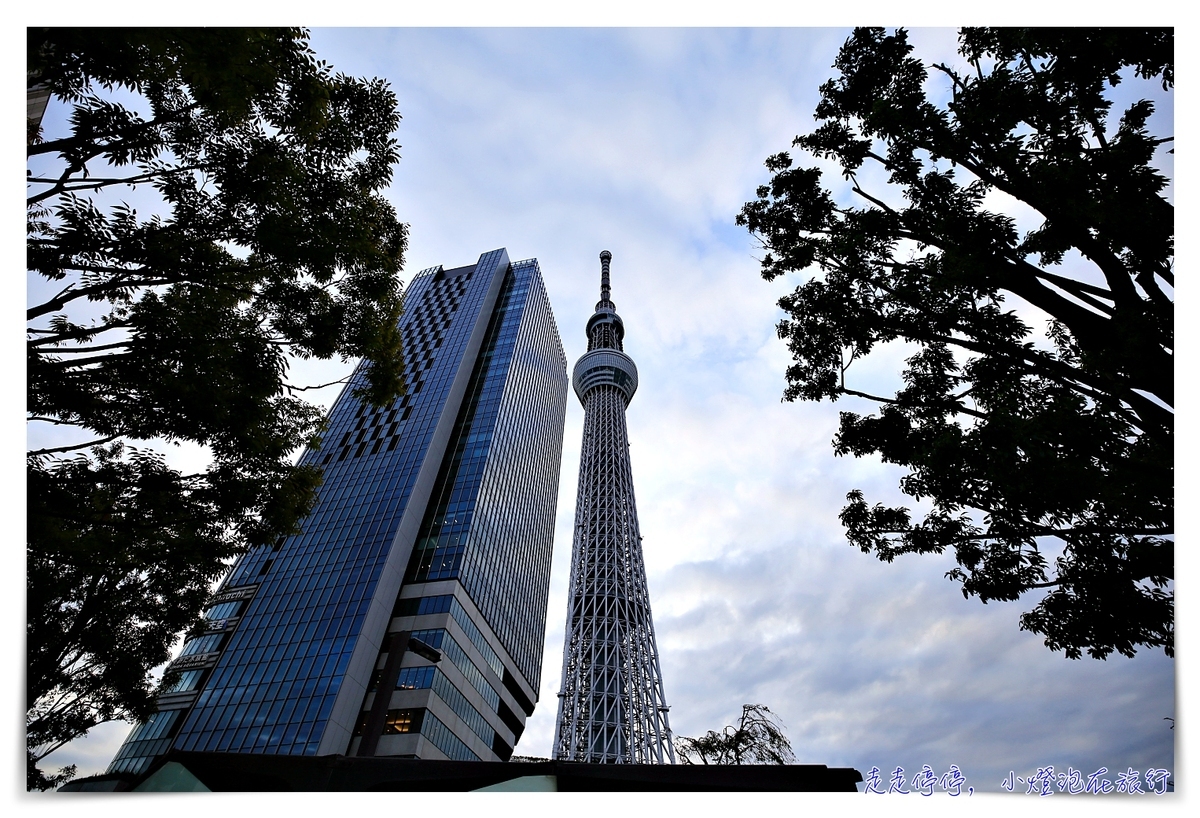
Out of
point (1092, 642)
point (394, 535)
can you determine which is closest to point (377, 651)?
point (394, 535)

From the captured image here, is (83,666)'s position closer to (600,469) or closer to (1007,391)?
(1007,391)

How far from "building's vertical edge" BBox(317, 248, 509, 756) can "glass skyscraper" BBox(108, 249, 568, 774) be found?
0.15 metres

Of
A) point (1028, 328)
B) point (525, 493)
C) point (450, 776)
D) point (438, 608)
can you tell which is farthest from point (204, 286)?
point (525, 493)

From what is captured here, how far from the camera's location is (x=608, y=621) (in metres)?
44.9

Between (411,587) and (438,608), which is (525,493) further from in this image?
(438,608)

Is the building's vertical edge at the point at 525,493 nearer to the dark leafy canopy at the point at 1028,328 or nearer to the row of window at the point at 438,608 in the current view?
the row of window at the point at 438,608

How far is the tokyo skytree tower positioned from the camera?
128 ft

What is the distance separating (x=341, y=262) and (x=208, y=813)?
5.36 m

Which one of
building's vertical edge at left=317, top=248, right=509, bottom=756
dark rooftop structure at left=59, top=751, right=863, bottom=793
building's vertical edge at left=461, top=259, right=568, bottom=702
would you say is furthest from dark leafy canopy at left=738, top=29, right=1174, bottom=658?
building's vertical edge at left=461, top=259, right=568, bottom=702

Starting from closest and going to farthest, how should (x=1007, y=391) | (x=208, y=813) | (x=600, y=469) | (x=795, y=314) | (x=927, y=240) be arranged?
(x=208, y=813) → (x=1007, y=391) → (x=927, y=240) → (x=795, y=314) → (x=600, y=469)

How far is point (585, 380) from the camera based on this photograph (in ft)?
212

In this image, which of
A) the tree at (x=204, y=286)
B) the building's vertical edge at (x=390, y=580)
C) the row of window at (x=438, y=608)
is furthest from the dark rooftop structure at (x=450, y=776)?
the row of window at (x=438, y=608)

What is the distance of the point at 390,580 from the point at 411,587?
2.11 meters

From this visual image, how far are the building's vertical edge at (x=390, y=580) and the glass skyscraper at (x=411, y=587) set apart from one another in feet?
0.50
